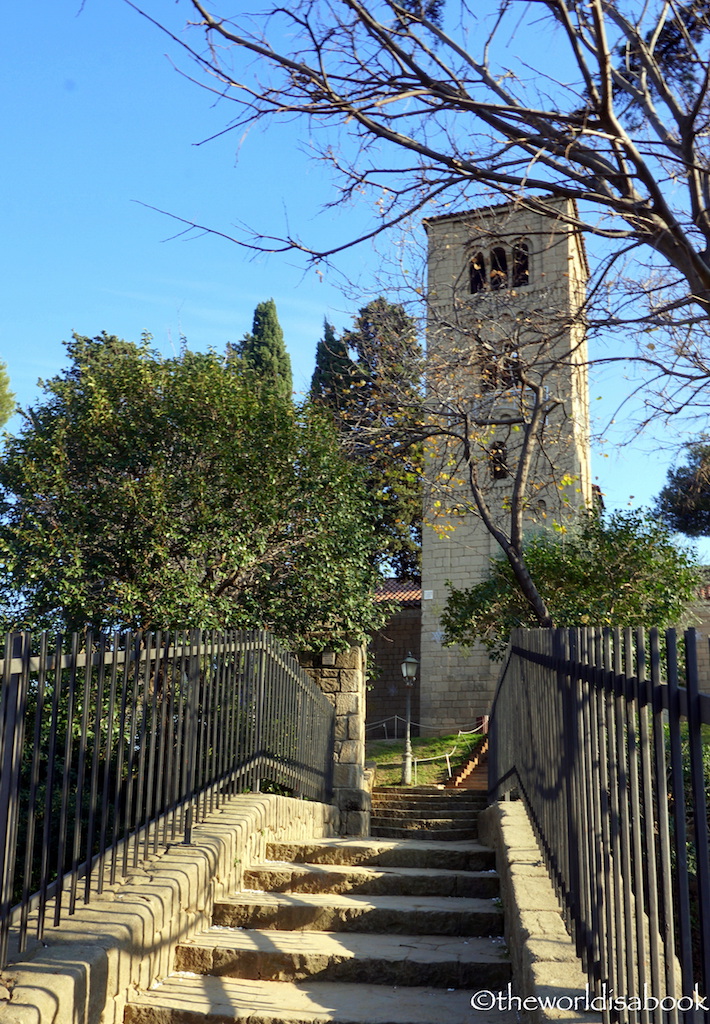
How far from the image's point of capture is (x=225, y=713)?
527 cm

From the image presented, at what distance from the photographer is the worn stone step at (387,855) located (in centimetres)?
563

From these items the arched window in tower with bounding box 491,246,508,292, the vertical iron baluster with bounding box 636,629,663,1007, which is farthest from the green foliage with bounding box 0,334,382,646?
the vertical iron baluster with bounding box 636,629,663,1007

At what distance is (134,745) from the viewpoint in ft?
12.6

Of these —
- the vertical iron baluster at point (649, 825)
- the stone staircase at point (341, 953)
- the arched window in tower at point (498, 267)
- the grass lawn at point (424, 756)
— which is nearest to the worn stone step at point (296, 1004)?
the stone staircase at point (341, 953)

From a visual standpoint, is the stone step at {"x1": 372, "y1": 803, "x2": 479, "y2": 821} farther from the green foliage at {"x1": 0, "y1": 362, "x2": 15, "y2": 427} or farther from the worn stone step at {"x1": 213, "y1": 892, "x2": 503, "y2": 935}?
the green foliage at {"x1": 0, "y1": 362, "x2": 15, "y2": 427}

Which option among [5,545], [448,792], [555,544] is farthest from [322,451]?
[448,792]

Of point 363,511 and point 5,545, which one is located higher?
point 363,511

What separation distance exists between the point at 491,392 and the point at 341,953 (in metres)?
5.63

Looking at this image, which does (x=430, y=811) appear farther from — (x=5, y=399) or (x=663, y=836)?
(x=5, y=399)

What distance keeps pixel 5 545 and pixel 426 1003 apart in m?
6.94

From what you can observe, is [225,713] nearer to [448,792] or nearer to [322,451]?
[322,451]

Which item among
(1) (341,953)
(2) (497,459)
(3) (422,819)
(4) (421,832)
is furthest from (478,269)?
(3) (422,819)

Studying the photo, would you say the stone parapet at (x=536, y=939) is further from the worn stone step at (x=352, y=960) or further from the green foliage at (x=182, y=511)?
the green foliage at (x=182, y=511)

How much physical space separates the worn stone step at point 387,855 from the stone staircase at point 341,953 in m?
0.29
